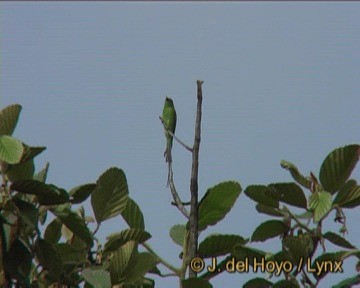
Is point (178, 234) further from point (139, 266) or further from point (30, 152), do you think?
point (30, 152)

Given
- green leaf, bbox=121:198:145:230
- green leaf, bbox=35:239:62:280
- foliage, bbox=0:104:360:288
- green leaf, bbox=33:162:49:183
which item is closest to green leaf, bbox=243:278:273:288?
foliage, bbox=0:104:360:288

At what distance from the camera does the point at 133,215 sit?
2.00m

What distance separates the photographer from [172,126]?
194 centimetres

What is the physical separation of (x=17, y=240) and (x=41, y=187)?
136 mm

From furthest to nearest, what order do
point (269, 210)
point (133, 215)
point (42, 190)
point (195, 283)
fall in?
1. point (133, 215)
2. point (269, 210)
3. point (42, 190)
4. point (195, 283)

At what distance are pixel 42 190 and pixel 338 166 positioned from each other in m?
0.64

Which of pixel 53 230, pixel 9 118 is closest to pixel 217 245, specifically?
pixel 53 230

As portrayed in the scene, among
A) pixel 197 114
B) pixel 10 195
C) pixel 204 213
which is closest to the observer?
pixel 197 114

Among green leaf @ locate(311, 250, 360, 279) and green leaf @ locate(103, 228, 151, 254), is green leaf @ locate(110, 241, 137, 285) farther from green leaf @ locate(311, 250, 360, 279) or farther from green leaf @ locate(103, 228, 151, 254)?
green leaf @ locate(311, 250, 360, 279)

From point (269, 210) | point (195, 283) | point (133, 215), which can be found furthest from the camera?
point (133, 215)

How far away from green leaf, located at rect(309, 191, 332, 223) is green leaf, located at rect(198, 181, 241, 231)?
19 centimetres

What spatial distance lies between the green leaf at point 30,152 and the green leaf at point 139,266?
31 cm

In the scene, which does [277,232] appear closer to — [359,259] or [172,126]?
[359,259]

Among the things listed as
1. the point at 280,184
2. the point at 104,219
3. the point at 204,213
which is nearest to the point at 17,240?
the point at 104,219
